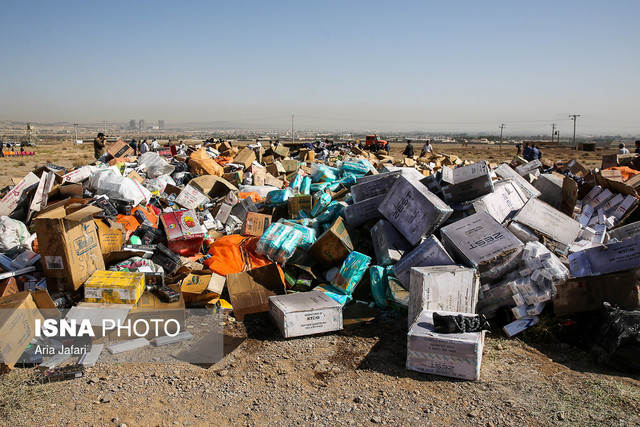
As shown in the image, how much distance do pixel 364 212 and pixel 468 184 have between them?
3.93 feet

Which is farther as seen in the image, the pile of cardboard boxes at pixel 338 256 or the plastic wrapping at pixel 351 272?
the plastic wrapping at pixel 351 272

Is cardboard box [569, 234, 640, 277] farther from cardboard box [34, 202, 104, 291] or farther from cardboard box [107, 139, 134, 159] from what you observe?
cardboard box [107, 139, 134, 159]

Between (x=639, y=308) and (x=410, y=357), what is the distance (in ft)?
6.41

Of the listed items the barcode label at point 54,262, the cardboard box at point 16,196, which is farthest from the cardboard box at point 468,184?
the cardboard box at point 16,196

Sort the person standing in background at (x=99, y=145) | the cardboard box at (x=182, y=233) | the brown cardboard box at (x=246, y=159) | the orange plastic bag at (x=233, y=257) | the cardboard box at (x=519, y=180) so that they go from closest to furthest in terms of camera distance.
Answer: the orange plastic bag at (x=233, y=257) → the cardboard box at (x=182, y=233) → the cardboard box at (x=519, y=180) → the brown cardboard box at (x=246, y=159) → the person standing in background at (x=99, y=145)

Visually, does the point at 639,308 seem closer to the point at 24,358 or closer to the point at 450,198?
the point at 450,198

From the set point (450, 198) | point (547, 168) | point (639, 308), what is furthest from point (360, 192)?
point (547, 168)

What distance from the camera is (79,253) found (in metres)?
3.66

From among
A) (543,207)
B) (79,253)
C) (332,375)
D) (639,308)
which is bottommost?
(332,375)

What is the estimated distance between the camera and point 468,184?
4492 millimetres

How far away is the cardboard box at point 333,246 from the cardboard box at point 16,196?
3910 millimetres

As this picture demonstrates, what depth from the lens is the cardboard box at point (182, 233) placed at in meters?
4.64

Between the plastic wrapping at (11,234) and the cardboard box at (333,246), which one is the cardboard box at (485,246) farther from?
the plastic wrapping at (11,234)

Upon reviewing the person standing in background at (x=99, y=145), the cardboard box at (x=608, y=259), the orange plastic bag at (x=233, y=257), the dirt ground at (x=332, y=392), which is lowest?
the dirt ground at (x=332, y=392)
